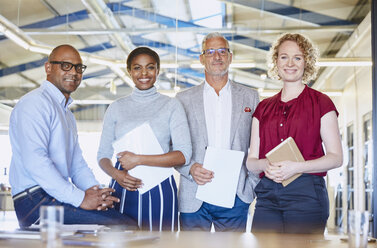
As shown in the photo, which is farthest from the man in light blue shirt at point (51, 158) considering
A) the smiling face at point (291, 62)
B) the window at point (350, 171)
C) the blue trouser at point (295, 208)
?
the window at point (350, 171)

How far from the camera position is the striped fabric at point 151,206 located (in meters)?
2.55

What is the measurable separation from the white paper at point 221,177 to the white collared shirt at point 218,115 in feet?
0.38

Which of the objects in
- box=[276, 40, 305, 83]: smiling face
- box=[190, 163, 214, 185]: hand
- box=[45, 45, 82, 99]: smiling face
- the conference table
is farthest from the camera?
box=[190, 163, 214, 185]: hand

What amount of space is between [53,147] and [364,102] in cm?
448

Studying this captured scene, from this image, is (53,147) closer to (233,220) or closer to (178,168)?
(178,168)

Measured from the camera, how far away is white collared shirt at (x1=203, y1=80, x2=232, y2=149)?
288 cm

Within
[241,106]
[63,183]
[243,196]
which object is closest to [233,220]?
[243,196]

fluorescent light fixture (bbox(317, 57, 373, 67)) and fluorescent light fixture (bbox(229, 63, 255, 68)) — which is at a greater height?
fluorescent light fixture (bbox(317, 57, 373, 67))

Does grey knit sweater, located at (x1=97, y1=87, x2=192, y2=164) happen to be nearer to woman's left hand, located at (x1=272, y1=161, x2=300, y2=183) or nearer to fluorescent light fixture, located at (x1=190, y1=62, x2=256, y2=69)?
woman's left hand, located at (x1=272, y1=161, x2=300, y2=183)

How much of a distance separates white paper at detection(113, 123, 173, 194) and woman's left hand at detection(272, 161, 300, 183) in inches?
25.0

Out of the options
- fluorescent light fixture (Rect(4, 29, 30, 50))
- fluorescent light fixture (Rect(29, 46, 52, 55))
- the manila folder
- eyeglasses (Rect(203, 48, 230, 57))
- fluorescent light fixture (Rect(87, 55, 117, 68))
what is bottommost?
the manila folder

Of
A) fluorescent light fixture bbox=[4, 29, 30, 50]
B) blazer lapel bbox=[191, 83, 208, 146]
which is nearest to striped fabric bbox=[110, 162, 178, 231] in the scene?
blazer lapel bbox=[191, 83, 208, 146]

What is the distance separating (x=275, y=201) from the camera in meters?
2.31

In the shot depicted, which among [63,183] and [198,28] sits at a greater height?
[198,28]
